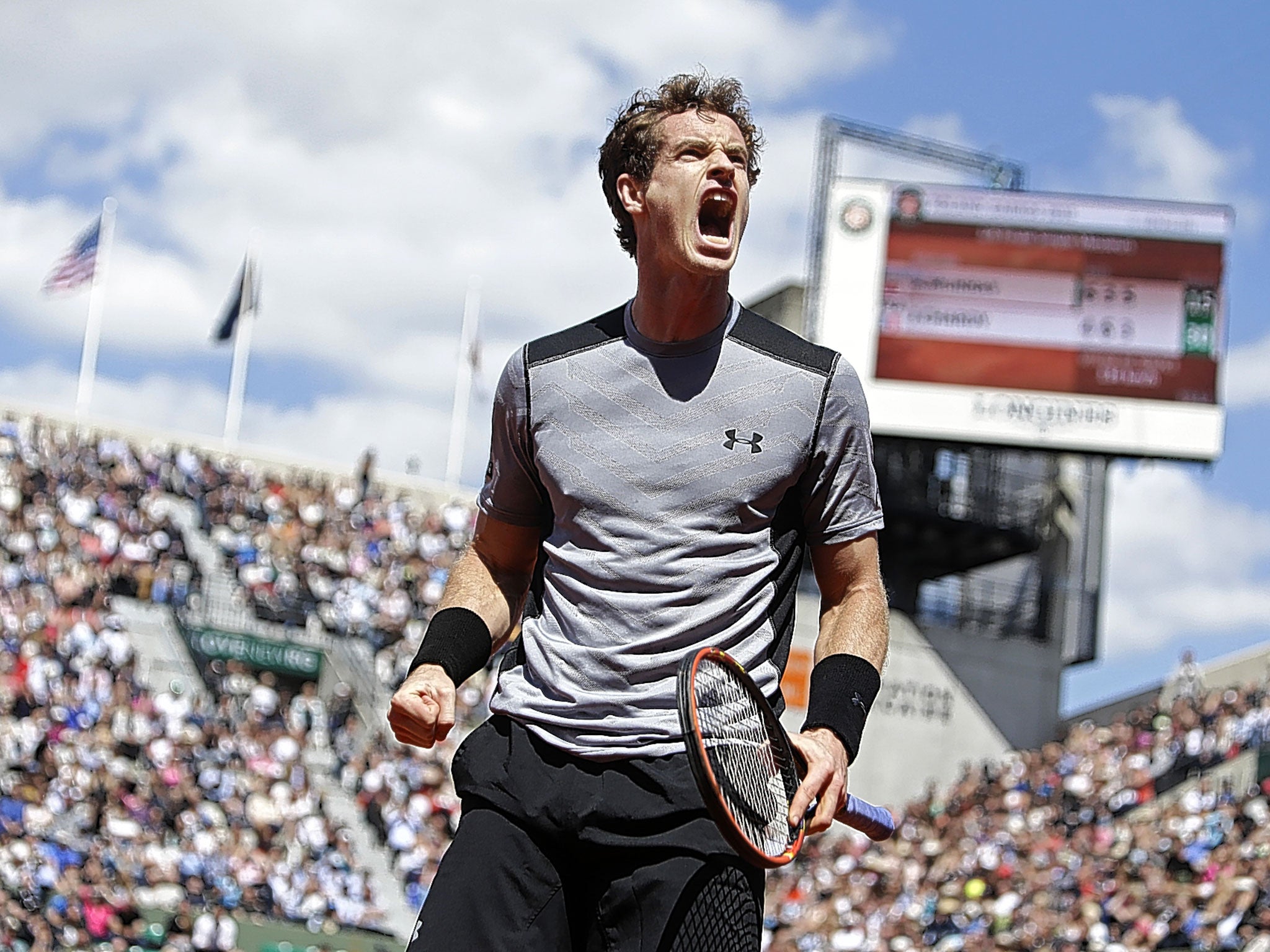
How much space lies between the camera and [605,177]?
11.0 ft

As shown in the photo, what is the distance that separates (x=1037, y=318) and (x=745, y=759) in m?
23.7

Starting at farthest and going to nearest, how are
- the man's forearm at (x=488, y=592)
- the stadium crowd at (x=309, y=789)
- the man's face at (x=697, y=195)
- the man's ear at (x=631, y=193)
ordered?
1. the stadium crowd at (x=309, y=789)
2. the man's forearm at (x=488, y=592)
3. the man's ear at (x=631, y=193)
4. the man's face at (x=697, y=195)

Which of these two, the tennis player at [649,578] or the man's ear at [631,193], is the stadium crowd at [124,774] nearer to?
the tennis player at [649,578]

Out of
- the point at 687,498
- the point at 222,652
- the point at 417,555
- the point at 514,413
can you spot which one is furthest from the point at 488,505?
the point at 417,555

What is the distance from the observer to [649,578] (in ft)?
9.75

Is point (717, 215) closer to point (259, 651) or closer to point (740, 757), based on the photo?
point (740, 757)

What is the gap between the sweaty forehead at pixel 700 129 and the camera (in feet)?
10.3

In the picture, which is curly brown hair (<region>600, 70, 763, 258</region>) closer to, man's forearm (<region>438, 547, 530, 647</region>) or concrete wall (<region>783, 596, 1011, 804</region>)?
man's forearm (<region>438, 547, 530, 647</region>)

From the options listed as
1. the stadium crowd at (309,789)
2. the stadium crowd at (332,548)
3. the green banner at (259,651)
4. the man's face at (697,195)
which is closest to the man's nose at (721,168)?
the man's face at (697,195)

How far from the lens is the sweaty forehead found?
314cm

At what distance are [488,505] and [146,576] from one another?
65.9 ft

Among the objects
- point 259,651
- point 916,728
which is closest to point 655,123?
point 259,651

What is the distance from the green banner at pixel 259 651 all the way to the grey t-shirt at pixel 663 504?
19.4 metres

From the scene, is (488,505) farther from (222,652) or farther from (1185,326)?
(1185,326)
